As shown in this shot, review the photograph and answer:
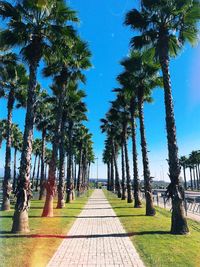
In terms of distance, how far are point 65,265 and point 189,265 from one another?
118 inches

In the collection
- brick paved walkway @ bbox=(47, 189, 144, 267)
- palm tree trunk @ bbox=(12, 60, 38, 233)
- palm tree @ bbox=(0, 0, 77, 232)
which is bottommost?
brick paved walkway @ bbox=(47, 189, 144, 267)

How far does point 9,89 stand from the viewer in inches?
969

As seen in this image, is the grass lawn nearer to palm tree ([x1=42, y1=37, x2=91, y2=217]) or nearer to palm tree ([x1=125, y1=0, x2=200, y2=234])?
palm tree ([x1=125, y1=0, x2=200, y2=234])

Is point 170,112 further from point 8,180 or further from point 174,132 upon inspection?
point 8,180

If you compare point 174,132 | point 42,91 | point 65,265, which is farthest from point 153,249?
point 42,91

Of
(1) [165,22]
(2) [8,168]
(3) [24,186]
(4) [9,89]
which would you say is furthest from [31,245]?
(4) [9,89]

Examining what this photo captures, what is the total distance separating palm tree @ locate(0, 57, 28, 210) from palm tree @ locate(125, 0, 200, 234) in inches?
377

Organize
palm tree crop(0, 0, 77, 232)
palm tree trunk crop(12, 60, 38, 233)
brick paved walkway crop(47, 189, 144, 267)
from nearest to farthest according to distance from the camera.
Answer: brick paved walkway crop(47, 189, 144, 267) < palm tree trunk crop(12, 60, 38, 233) < palm tree crop(0, 0, 77, 232)

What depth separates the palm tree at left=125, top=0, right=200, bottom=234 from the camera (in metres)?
13.1

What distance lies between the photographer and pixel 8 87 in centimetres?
2447

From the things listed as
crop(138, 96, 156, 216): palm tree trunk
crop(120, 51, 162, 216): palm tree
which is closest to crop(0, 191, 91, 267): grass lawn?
crop(138, 96, 156, 216): palm tree trunk

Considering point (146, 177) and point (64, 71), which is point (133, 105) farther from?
point (146, 177)

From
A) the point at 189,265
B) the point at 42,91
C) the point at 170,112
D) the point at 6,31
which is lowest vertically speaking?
the point at 189,265

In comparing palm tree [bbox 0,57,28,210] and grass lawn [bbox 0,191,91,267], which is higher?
palm tree [bbox 0,57,28,210]
